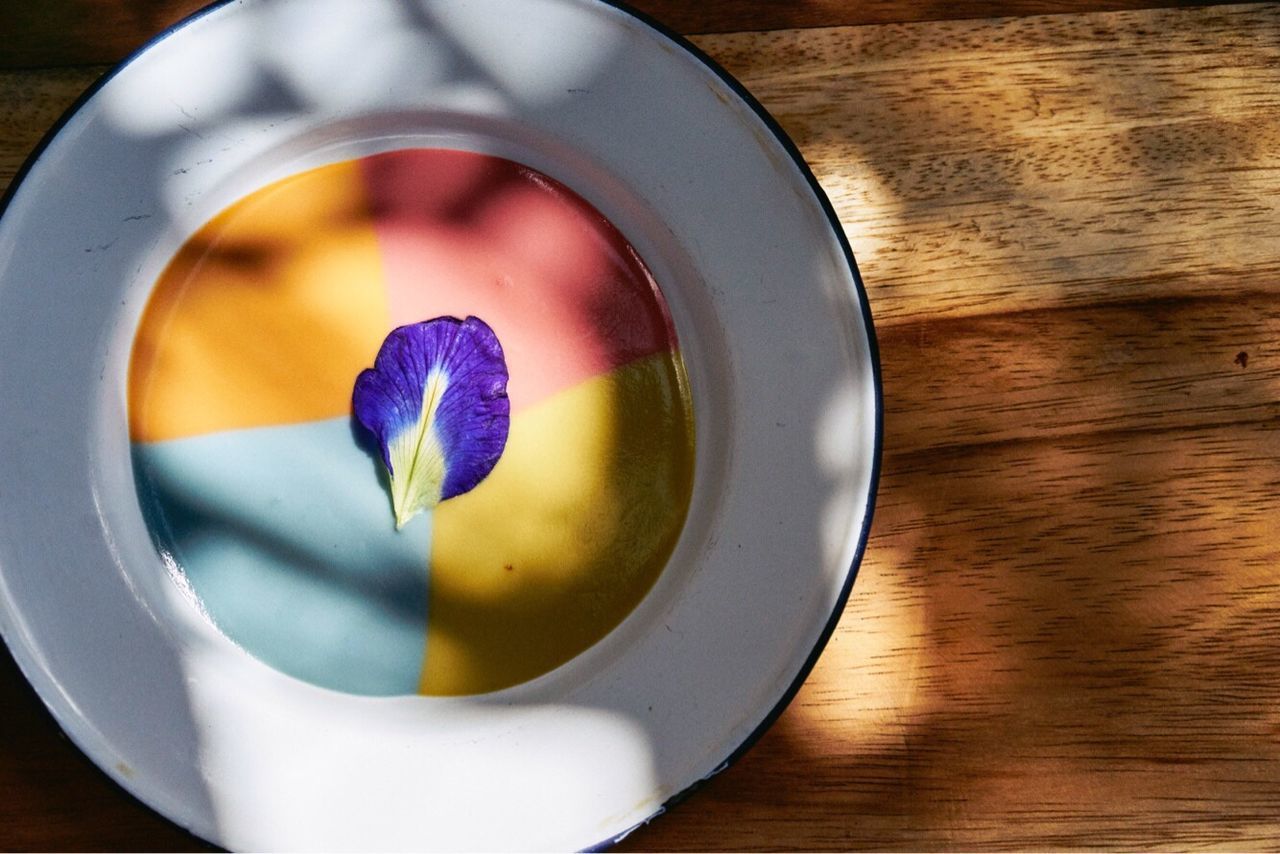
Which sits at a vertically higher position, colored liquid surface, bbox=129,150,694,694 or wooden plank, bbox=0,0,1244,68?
wooden plank, bbox=0,0,1244,68

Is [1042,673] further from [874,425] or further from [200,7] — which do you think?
[200,7]

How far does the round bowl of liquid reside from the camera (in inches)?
21.4

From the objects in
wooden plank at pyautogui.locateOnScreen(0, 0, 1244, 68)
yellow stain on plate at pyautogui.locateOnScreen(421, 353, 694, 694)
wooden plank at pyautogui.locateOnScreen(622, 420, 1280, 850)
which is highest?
wooden plank at pyautogui.locateOnScreen(0, 0, 1244, 68)

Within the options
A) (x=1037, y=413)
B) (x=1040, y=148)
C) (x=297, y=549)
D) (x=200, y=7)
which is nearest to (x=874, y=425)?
(x=1037, y=413)

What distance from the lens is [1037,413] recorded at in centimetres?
63

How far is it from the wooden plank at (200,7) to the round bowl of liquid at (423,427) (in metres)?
0.11

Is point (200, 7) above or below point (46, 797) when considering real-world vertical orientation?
above

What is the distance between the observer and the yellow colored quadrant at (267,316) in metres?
0.58

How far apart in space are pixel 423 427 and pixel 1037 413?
0.41 m

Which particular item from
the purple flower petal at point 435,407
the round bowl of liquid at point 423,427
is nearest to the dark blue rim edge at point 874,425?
the round bowl of liquid at point 423,427

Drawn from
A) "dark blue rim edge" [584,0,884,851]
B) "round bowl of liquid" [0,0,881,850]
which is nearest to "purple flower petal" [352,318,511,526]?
"round bowl of liquid" [0,0,881,850]

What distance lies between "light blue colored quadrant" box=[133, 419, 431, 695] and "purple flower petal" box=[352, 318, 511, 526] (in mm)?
22

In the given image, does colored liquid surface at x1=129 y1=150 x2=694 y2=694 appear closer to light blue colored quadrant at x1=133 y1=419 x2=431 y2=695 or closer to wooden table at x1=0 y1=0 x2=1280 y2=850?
light blue colored quadrant at x1=133 y1=419 x2=431 y2=695

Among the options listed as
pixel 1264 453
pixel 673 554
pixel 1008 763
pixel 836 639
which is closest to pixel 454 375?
pixel 673 554
